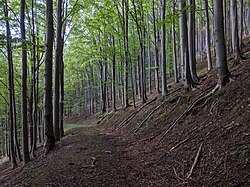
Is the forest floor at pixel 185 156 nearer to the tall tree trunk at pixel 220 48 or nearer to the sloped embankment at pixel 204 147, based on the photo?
the sloped embankment at pixel 204 147

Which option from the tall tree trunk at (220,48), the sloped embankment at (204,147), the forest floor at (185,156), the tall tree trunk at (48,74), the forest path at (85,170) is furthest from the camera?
the tall tree trunk at (48,74)

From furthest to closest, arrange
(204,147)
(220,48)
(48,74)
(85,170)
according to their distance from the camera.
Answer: (48,74)
(220,48)
(85,170)
(204,147)

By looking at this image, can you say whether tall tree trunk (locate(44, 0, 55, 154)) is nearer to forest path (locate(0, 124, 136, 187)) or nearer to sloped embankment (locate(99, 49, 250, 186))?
forest path (locate(0, 124, 136, 187))

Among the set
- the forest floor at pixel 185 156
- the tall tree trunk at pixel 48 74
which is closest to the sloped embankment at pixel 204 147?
the forest floor at pixel 185 156

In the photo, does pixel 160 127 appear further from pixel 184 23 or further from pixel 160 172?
pixel 184 23

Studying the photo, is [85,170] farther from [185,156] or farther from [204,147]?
[204,147]

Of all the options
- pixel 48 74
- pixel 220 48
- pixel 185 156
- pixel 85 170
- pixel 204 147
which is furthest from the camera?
pixel 48 74

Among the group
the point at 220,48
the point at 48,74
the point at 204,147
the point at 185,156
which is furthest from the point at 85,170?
the point at 220,48

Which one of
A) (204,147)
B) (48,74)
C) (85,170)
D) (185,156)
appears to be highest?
(48,74)

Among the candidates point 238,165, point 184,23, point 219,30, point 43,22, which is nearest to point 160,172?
point 238,165

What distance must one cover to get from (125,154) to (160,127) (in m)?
2.29

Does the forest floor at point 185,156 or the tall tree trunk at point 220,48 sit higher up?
the tall tree trunk at point 220,48

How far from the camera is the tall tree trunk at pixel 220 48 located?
7.24m

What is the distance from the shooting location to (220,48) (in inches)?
288
